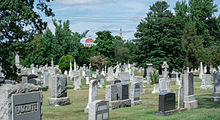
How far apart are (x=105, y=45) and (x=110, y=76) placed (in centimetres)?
2986

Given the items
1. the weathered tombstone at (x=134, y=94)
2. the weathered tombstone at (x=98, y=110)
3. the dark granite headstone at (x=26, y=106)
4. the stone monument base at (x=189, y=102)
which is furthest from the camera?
the weathered tombstone at (x=134, y=94)

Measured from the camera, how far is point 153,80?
2967 centimetres

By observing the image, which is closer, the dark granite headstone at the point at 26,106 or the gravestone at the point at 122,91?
the dark granite headstone at the point at 26,106

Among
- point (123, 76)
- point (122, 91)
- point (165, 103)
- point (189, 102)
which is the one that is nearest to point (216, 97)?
point (189, 102)

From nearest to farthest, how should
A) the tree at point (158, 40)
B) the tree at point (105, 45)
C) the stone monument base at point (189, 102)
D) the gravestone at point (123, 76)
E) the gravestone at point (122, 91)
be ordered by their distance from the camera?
1. the stone monument base at point (189, 102)
2. the gravestone at point (122, 91)
3. the gravestone at point (123, 76)
4. the tree at point (158, 40)
5. the tree at point (105, 45)

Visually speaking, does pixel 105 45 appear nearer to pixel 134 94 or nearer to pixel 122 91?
pixel 134 94

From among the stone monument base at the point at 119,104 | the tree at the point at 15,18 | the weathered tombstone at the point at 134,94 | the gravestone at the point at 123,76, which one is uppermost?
the tree at the point at 15,18

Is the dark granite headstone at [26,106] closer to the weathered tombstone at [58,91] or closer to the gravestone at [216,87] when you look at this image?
the weathered tombstone at [58,91]

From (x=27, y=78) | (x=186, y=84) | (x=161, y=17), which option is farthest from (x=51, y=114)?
(x=161, y=17)

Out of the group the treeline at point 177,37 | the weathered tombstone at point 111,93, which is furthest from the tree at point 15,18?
the treeline at point 177,37

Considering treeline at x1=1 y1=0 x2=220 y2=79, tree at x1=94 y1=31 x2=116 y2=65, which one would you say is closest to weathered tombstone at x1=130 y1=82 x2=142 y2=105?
treeline at x1=1 y1=0 x2=220 y2=79

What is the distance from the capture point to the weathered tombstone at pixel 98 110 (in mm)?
8574

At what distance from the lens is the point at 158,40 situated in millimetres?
44156

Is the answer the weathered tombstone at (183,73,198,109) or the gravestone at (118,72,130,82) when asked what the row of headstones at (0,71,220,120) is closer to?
the weathered tombstone at (183,73,198,109)
